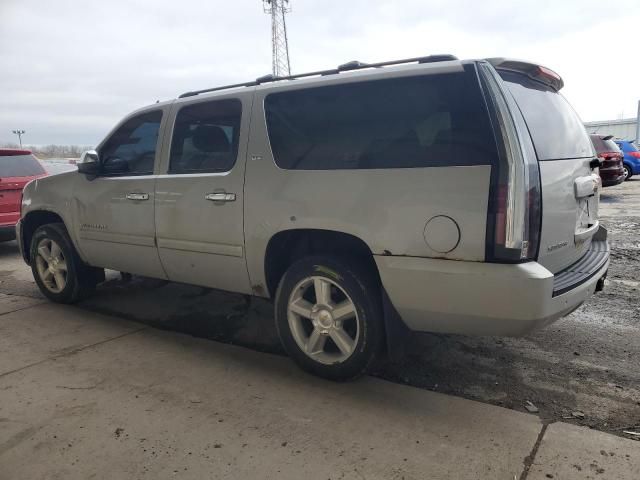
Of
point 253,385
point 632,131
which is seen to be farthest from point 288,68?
point 253,385

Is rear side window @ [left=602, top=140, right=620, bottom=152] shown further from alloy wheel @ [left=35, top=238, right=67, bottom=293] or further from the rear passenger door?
alloy wheel @ [left=35, top=238, right=67, bottom=293]

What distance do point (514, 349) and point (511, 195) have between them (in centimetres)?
165

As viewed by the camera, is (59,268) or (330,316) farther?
(59,268)

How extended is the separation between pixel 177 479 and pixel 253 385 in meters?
0.94

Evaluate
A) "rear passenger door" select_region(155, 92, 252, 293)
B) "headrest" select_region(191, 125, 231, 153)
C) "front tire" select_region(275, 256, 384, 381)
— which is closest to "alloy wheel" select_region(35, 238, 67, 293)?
"rear passenger door" select_region(155, 92, 252, 293)

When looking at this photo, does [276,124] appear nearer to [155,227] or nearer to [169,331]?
[155,227]

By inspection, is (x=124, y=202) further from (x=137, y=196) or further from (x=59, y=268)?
(x=59, y=268)

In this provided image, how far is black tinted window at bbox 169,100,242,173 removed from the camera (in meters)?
3.55

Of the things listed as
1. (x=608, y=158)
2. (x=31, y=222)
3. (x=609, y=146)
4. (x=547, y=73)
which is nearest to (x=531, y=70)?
(x=547, y=73)

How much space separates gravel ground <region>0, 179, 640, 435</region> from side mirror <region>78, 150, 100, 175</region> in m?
1.36

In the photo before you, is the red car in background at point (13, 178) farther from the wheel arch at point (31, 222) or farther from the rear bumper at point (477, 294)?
the rear bumper at point (477, 294)

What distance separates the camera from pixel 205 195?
357cm

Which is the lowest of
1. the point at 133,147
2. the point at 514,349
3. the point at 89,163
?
the point at 514,349

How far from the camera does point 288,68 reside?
38750 millimetres
